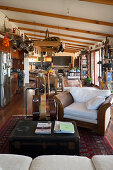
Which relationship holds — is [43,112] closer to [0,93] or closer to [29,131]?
[29,131]

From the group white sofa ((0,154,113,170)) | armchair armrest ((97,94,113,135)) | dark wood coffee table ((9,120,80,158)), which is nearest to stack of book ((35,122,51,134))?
dark wood coffee table ((9,120,80,158))

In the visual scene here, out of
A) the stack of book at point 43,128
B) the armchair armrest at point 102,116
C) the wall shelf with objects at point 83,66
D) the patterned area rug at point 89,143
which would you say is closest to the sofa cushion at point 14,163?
the stack of book at point 43,128

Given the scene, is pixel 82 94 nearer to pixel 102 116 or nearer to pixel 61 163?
pixel 102 116

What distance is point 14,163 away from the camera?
1396mm

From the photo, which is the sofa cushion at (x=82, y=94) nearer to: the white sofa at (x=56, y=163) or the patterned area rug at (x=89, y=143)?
the patterned area rug at (x=89, y=143)

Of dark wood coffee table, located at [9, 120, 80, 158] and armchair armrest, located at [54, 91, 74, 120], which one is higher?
armchair armrest, located at [54, 91, 74, 120]

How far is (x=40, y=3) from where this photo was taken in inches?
192

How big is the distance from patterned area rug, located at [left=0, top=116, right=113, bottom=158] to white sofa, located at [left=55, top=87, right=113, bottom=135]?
162mm

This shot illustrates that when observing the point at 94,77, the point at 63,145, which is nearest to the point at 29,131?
the point at 63,145

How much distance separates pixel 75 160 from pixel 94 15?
4.78m

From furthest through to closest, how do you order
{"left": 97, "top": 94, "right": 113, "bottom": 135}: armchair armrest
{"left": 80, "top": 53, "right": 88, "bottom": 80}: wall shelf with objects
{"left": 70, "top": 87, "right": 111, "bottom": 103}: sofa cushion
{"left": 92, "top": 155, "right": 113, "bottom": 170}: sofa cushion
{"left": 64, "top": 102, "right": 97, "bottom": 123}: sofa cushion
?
1. {"left": 80, "top": 53, "right": 88, "bottom": 80}: wall shelf with objects
2. {"left": 70, "top": 87, "right": 111, "bottom": 103}: sofa cushion
3. {"left": 64, "top": 102, "right": 97, "bottom": 123}: sofa cushion
4. {"left": 97, "top": 94, "right": 113, "bottom": 135}: armchair armrest
5. {"left": 92, "top": 155, "right": 113, "bottom": 170}: sofa cushion

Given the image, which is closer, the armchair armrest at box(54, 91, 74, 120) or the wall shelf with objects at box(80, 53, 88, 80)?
the armchair armrest at box(54, 91, 74, 120)

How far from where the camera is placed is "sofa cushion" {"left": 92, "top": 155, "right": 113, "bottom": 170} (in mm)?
1329

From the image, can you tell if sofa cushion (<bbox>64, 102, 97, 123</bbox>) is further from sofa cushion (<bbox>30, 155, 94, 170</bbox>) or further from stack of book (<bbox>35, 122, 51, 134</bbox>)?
sofa cushion (<bbox>30, 155, 94, 170</bbox>)
